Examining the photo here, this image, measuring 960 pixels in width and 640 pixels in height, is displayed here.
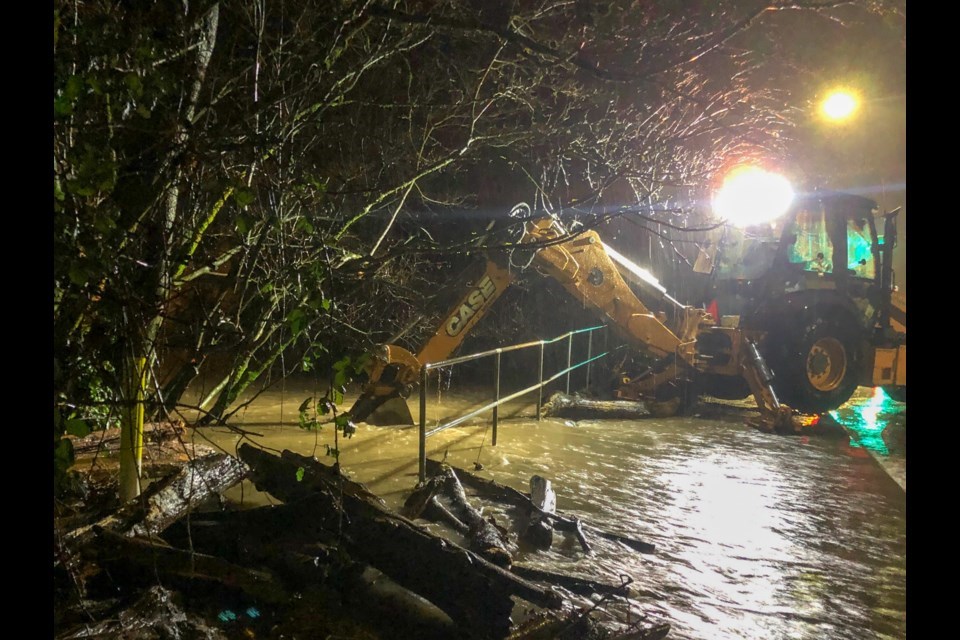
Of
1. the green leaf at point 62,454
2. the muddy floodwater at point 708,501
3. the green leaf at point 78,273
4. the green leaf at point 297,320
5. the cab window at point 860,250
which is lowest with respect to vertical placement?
the muddy floodwater at point 708,501

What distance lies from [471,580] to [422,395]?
2.49 m

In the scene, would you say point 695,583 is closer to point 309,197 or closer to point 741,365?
point 309,197

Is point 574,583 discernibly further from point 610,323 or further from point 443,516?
point 610,323

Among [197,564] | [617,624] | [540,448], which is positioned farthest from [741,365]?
[197,564]

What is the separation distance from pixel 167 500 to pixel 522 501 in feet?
8.21

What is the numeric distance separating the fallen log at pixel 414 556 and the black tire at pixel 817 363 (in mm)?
7584

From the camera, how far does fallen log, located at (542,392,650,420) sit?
8805 millimetres

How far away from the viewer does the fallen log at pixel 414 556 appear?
9.95ft

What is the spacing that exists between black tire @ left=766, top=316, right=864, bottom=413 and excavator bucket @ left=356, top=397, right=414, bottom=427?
18.3 feet

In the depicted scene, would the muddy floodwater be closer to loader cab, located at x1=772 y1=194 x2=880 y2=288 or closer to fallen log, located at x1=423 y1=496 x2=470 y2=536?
fallen log, located at x1=423 y1=496 x2=470 y2=536

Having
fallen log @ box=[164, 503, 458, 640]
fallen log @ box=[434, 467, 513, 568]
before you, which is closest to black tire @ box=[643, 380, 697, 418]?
fallen log @ box=[434, 467, 513, 568]

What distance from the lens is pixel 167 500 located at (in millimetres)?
3498

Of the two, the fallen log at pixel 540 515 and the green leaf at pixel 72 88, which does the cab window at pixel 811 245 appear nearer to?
the fallen log at pixel 540 515

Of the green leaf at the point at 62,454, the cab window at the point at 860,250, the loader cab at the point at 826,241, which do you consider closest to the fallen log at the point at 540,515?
the green leaf at the point at 62,454
